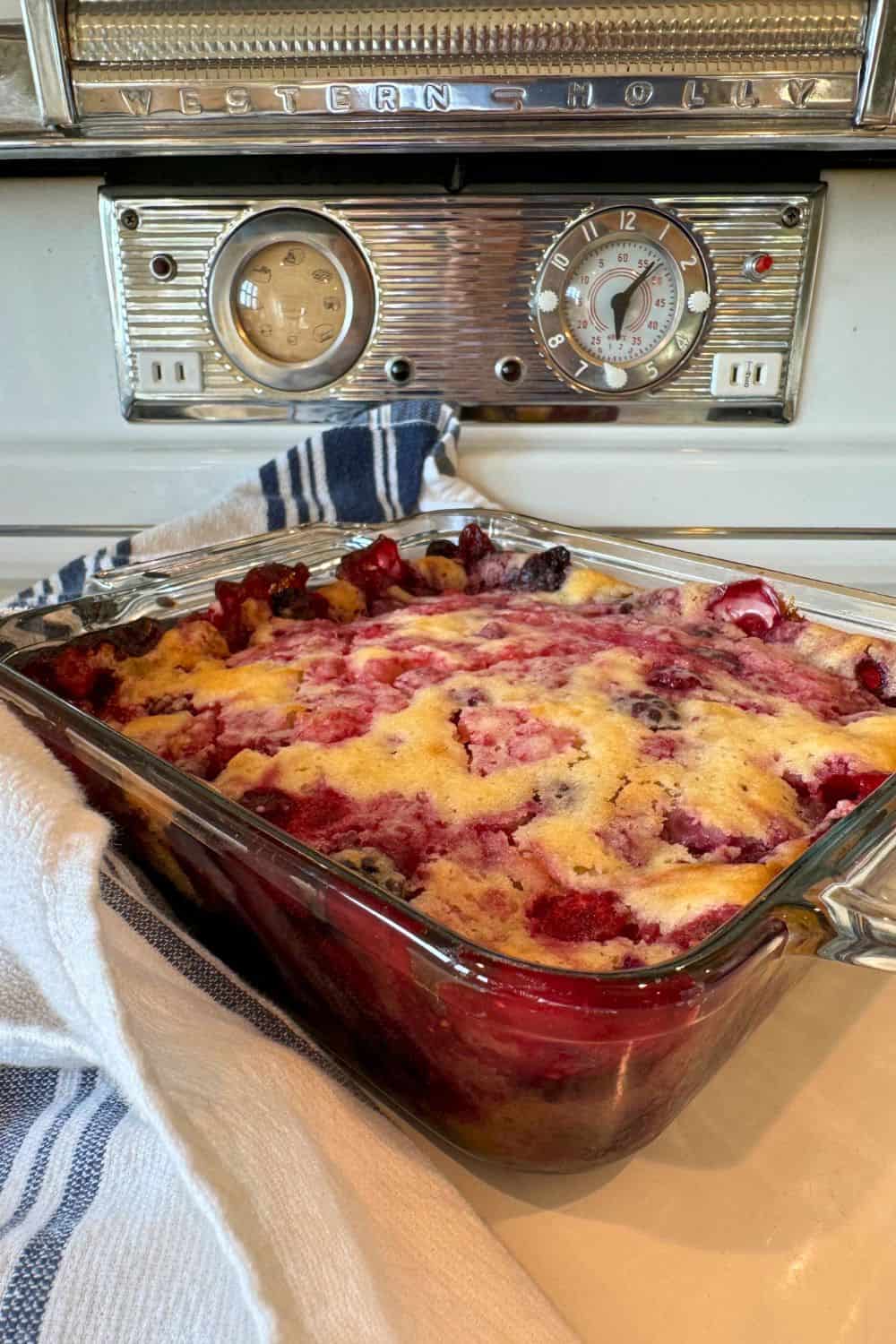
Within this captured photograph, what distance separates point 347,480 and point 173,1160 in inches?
33.7

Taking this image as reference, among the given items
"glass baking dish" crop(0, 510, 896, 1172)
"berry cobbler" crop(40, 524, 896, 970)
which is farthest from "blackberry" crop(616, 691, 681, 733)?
"glass baking dish" crop(0, 510, 896, 1172)

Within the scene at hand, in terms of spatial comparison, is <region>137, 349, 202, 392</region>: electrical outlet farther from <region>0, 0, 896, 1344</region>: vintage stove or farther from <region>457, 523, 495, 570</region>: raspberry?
<region>457, 523, 495, 570</region>: raspberry

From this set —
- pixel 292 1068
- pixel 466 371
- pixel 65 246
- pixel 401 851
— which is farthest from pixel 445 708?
pixel 65 246

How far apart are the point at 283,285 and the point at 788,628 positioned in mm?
652

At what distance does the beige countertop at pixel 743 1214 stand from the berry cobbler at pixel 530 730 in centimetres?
9

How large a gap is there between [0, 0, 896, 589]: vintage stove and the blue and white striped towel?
2.39 ft

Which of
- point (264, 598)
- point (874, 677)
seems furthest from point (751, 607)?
point (264, 598)

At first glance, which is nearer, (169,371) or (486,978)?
(486,978)

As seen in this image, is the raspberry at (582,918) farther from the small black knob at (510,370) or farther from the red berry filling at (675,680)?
the small black knob at (510,370)

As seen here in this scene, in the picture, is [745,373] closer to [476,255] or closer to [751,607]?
[476,255]

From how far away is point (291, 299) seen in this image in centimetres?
110

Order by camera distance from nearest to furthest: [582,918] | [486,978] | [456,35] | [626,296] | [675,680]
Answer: [486,978], [582,918], [675,680], [456,35], [626,296]

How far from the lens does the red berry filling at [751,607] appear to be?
0.81 m

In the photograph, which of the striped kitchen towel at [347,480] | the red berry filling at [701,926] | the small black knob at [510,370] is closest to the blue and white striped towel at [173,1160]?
the red berry filling at [701,926]
